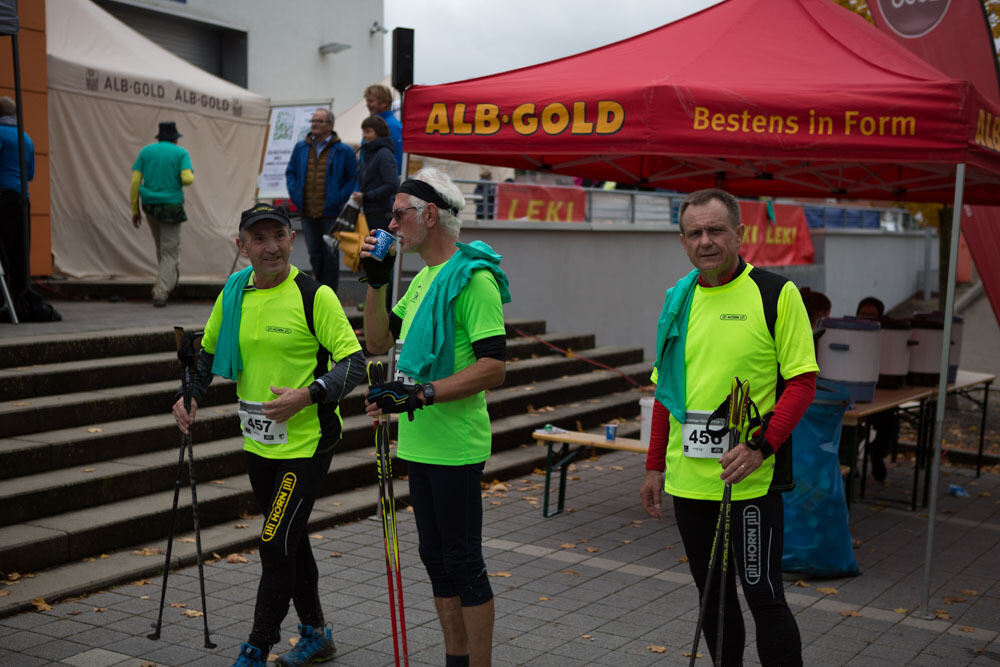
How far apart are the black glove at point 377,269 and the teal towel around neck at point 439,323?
0.85 feet

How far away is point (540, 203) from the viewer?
14.4 metres

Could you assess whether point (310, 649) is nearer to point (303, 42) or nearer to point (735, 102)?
point (735, 102)

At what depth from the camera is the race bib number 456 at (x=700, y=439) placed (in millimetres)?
3658

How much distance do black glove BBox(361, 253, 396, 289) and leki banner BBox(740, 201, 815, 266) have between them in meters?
14.8

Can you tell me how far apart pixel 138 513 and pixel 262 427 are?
2558 mm

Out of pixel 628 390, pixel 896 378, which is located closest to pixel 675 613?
pixel 896 378

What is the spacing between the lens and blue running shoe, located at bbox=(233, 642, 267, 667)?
4.32m

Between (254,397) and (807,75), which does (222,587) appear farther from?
(807,75)

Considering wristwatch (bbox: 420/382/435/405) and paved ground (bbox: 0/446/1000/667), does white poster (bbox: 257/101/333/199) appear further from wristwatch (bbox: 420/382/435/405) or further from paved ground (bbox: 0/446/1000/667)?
wristwatch (bbox: 420/382/435/405)

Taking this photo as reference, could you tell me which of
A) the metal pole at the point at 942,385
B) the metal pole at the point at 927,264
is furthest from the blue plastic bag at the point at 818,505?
the metal pole at the point at 927,264

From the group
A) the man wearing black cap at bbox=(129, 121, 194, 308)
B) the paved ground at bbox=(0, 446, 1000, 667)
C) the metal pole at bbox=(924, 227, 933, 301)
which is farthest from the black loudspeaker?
the metal pole at bbox=(924, 227, 933, 301)

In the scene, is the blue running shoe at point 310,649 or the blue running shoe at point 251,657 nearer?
the blue running shoe at point 251,657

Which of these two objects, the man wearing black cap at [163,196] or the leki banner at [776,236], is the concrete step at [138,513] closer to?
the man wearing black cap at [163,196]

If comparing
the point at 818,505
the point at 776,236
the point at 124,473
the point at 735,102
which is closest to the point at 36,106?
the point at 124,473
